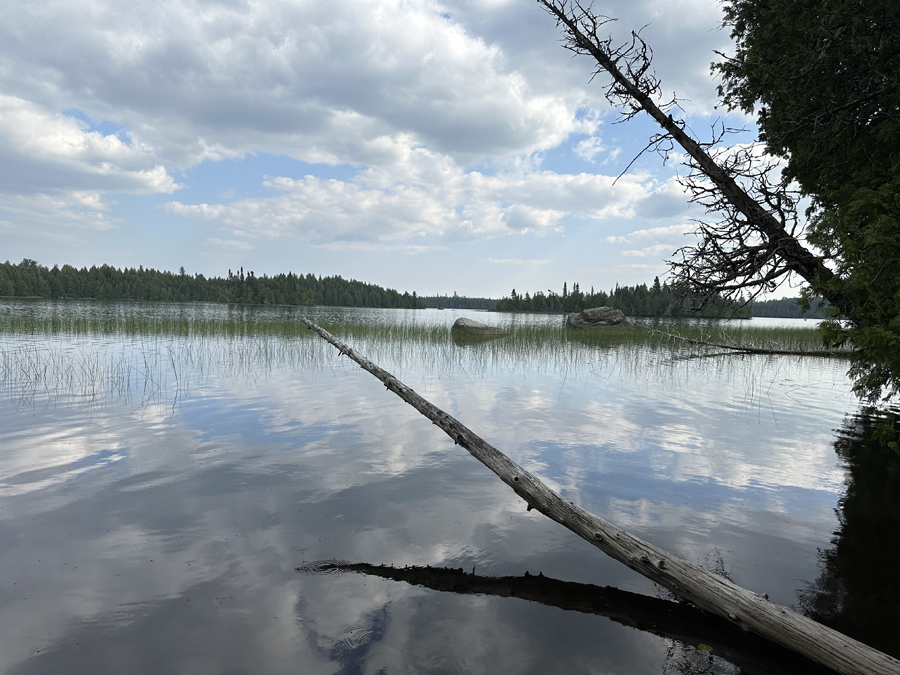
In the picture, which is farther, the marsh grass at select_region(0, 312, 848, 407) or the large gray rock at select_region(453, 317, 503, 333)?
the large gray rock at select_region(453, 317, 503, 333)

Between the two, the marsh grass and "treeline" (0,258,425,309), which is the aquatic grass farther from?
"treeline" (0,258,425,309)

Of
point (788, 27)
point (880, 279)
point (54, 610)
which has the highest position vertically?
point (788, 27)

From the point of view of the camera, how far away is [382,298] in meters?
145

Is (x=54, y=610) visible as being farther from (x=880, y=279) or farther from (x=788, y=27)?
(x=788, y=27)

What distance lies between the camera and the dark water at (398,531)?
10.6 ft

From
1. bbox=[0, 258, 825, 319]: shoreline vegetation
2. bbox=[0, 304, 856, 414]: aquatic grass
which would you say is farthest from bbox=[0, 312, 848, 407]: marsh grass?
bbox=[0, 258, 825, 319]: shoreline vegetation

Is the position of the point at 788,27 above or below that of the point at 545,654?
above

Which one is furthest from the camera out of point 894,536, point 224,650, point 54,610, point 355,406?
point 355,406

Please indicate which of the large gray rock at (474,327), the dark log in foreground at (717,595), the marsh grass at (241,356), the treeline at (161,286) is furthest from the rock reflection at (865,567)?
the treeline at (161,286)

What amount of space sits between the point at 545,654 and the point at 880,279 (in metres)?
6.08

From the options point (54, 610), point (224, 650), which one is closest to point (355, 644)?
point (224, 650)

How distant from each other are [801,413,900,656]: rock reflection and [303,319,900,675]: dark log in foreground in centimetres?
92

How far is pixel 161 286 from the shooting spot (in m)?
107

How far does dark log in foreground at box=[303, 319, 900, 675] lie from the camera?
108 inches
